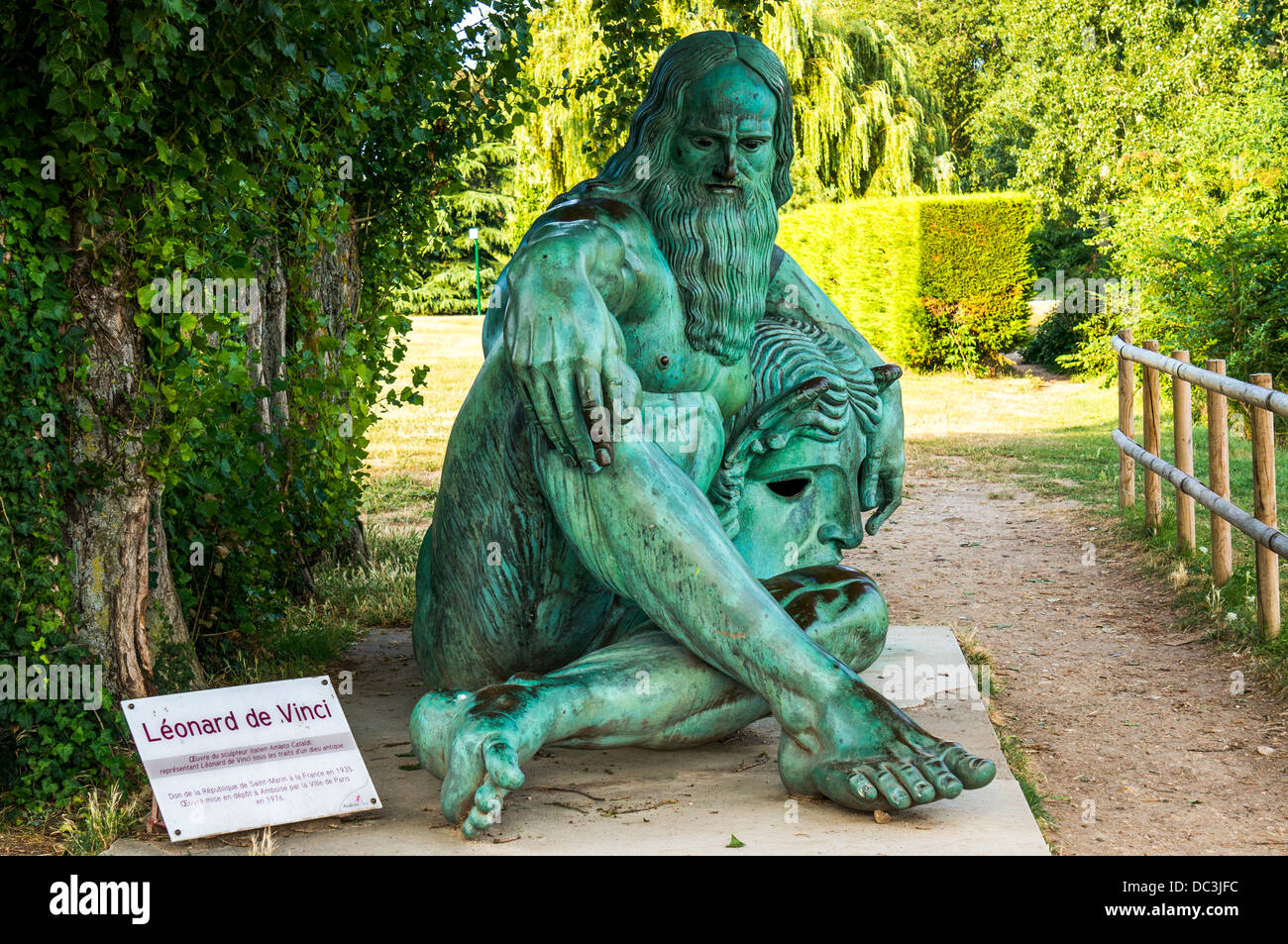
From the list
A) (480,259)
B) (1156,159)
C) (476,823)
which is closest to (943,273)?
(1156,159)

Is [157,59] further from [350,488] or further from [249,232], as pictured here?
[350,488]

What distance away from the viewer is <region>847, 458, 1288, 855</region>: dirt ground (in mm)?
3539

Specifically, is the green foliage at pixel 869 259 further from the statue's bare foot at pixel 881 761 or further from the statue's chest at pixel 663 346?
the statue's bare foot at pixel 881 761

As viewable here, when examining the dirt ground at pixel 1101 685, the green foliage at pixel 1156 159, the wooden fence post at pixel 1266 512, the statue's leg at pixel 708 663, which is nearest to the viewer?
the statue's leg at pixel 708 663

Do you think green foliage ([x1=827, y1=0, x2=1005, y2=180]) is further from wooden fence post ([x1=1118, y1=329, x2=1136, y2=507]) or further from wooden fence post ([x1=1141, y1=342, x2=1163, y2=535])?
wooden fence post ([x1=1141, y1=342, x2=1163, y2=535])

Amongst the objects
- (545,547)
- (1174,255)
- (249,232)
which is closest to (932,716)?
(545,547)

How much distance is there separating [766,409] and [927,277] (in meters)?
15.1

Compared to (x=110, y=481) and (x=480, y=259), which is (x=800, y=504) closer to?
(x=110, y=481)

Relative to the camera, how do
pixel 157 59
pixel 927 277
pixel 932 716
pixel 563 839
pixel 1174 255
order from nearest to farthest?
pixel 563 839 → pixel 157 59 → pixel 932 716 → pixel 1174 255 → pixel 927 277

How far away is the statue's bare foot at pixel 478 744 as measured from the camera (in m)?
2.39

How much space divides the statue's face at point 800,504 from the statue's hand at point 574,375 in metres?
0.68

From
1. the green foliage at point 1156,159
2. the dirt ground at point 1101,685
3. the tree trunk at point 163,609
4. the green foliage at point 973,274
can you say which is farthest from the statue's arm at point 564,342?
the green foliage at point 973,274

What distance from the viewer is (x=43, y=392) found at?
9.74 feet

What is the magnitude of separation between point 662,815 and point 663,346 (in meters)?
1.00
